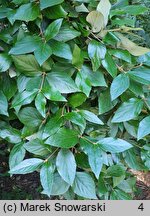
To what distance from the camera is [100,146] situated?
81 cm

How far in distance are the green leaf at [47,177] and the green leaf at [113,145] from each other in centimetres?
15

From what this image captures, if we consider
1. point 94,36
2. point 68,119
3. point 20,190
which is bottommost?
point 20,190

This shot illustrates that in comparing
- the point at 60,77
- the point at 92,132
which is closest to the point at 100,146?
the point at 92,132

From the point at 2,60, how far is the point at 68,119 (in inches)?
9.6

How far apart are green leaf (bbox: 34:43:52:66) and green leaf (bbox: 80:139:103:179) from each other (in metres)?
0.24

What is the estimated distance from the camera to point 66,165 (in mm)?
802

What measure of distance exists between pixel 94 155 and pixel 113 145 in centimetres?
7

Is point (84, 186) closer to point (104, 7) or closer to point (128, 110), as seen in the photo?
point (128, 110)

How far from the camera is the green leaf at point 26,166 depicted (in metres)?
0.80

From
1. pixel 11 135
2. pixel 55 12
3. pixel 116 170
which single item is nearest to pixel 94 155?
pixel 116 170

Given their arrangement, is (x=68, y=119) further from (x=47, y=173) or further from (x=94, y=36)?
(x=94, y=36)

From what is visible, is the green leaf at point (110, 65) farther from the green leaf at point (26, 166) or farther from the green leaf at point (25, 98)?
the green leaf at point (26, 166)

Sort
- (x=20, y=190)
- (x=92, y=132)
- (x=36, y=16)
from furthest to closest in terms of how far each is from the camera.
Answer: (x=20, y=190) → (x=92, y=132) → (x=36, y=16)

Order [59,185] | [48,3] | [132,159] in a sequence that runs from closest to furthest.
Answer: [48,3] < [59,185] < [132,159]
